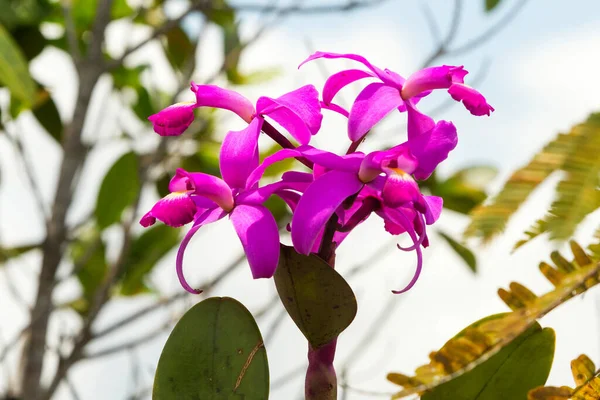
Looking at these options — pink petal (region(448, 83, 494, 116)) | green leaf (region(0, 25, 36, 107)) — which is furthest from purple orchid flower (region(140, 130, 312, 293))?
green leaf (region(0, 25, 36, 107))

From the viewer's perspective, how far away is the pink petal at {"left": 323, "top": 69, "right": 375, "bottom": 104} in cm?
58

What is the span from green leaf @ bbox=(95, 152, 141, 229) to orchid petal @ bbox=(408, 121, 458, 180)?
1.54 m

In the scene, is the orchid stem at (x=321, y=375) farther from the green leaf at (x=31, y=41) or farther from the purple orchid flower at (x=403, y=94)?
the green leaf at (x=31, y=41)

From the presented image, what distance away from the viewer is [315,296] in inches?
19.6

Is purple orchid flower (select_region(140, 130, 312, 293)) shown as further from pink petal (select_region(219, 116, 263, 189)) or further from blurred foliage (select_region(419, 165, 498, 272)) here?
blurred foliage (select_region(419, 165, 498, 272))

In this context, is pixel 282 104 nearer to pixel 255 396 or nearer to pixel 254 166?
pixel 254 166

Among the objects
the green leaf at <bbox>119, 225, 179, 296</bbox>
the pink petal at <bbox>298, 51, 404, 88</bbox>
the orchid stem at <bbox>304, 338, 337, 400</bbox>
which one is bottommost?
the green leaf at <bbox>119, 225, 179, 296</bbox>

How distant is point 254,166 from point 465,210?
4.97 feet

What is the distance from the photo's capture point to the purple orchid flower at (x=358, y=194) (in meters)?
0.48

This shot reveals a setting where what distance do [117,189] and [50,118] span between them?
34 cm

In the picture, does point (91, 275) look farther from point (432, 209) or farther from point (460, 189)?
point (432, 209)

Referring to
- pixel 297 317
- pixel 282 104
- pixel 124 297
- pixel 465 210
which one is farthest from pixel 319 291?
pixel 124 297

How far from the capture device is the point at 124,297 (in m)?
2.22

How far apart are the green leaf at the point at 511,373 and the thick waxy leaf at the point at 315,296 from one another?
0.42 feet
